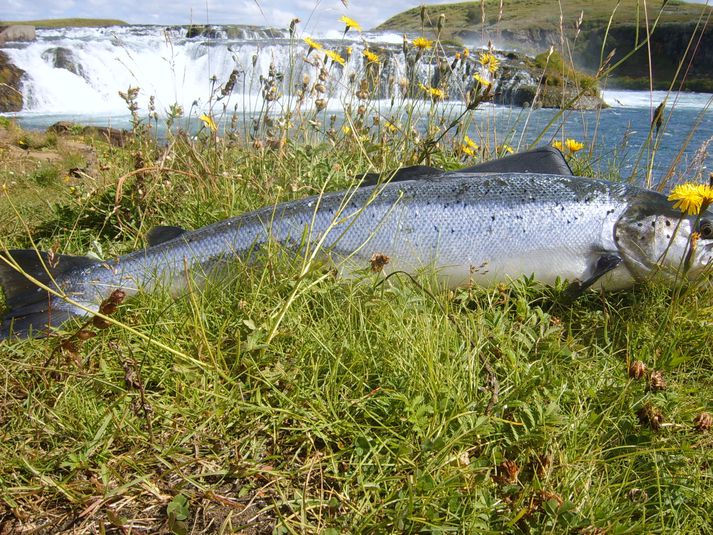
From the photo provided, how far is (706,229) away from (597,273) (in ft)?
1.90

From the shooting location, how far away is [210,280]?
2678 mm

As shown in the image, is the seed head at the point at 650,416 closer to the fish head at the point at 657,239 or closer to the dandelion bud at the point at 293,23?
the fish head at the point at 657,239

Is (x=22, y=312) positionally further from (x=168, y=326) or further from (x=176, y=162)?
(x=176, y=162)

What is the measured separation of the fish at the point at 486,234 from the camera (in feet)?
9.36

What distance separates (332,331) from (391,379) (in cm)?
37

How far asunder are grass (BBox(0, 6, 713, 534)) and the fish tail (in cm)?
12

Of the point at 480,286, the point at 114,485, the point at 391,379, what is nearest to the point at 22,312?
the point at 114,485

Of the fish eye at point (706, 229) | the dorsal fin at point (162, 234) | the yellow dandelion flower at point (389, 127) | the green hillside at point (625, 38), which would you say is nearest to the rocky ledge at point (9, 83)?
the green hillside at point (625, 38)

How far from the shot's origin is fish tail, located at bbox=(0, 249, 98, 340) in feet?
8.20

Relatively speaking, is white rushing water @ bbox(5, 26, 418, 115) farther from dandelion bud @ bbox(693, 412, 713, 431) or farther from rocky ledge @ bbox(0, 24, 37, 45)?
dandelion bud @ bbox(693, 412, 713, 431)

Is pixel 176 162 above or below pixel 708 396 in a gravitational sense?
above

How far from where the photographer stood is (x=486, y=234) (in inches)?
117

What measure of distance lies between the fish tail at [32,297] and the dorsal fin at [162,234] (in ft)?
1.03

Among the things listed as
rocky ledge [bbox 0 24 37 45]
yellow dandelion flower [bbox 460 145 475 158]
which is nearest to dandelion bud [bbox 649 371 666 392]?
yellow dandelion flower [bbox 460 145 475 158]
